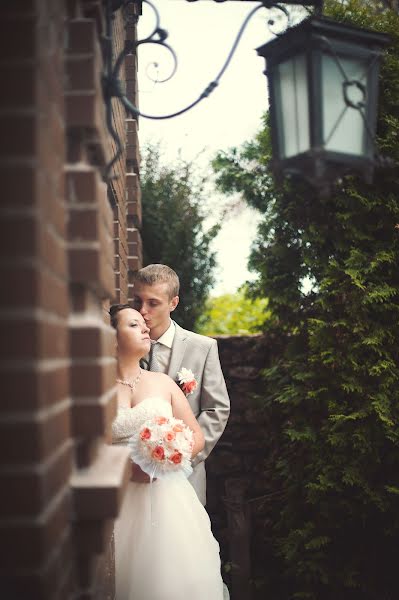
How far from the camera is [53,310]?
1.51 metres

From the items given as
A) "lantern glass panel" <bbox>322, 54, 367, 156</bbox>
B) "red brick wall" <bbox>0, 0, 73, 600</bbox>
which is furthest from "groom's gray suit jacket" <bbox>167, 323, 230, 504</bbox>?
"red brick wall" <bbox>0, 0, 73, 600</bbox>

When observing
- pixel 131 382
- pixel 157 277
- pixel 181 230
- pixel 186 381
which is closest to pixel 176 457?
pixel 131 382

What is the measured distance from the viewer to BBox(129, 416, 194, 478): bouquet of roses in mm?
3006

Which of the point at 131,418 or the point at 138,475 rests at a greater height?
the point at 131,418

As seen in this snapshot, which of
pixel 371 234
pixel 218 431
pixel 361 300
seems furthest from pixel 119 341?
pixel 371 234

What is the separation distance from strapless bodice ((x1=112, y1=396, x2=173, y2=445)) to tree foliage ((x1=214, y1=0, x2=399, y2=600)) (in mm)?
1866

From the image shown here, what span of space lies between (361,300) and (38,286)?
11.9 feet

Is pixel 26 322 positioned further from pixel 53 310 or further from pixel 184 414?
pixel 184 414

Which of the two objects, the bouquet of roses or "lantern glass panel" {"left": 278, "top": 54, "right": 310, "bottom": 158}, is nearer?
"lantern glass panel" {"left": 278, "top": 54, "right": 310, "bottom": 158}

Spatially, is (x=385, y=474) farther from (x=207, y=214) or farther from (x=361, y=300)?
(x=207, y=214)

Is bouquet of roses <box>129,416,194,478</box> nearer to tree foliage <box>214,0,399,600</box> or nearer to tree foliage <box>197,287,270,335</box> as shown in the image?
tree foliage <box>214,0,399,600</box>

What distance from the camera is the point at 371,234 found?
15.9 ft

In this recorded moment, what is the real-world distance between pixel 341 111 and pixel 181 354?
223cm

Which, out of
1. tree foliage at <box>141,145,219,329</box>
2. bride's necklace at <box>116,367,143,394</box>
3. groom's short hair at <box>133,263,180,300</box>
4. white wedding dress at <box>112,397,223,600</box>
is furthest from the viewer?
tree foliage at <box>141,145,219,329</box>
